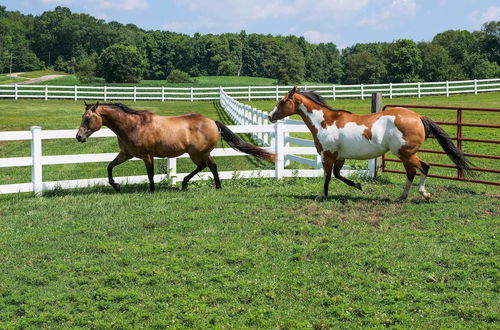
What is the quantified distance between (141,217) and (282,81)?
229 ft

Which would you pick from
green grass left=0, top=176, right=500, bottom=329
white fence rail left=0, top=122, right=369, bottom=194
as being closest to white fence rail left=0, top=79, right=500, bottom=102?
white fence rail left=0, top=122, right=369, bottom=194

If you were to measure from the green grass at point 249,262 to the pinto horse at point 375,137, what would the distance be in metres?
0.58

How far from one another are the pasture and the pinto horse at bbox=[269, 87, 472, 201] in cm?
58

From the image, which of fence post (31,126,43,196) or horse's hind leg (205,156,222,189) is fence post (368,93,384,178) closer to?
horse's hind leg (205,156,222,189)

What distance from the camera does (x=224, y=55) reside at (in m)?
135

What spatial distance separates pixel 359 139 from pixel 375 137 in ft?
0.86

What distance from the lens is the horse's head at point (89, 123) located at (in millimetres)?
10297

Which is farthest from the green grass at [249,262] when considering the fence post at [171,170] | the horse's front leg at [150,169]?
the fence post at [171,170]

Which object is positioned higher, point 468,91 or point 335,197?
point 468,91

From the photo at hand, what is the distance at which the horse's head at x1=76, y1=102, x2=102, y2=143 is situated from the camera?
33.8 ft

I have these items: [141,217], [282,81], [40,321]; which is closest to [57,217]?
[141,217]

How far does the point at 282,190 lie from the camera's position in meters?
10.9

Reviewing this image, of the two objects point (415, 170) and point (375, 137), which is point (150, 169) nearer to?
point (375, 137)

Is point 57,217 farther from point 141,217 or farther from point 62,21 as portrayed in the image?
point 62,21
